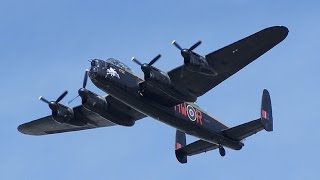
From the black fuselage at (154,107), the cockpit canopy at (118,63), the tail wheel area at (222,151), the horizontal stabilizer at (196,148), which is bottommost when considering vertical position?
the tail wheel area at (222,151)

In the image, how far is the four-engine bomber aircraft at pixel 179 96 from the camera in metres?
48.9

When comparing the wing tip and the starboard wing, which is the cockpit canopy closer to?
the starboard wing

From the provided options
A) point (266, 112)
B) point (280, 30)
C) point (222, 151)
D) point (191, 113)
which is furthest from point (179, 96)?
point (280, 30)

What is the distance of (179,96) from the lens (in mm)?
50938

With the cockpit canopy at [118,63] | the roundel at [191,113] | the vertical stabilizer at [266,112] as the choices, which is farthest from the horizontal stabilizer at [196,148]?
the cockpit canopy at [118,63]

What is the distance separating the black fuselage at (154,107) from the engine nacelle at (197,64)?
3484 mm

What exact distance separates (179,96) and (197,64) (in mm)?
3168

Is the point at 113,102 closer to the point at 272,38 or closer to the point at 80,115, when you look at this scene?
the point at 80,115

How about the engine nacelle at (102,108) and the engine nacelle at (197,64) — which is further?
the engine nacelle at (102,108)

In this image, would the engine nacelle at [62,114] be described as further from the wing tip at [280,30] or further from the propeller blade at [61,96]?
the wing tip at [280,30]

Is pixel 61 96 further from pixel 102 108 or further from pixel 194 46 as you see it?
pixel 194 46

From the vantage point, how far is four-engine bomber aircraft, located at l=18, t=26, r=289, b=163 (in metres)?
48.9

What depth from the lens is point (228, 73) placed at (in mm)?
50688

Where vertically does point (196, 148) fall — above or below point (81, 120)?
below
